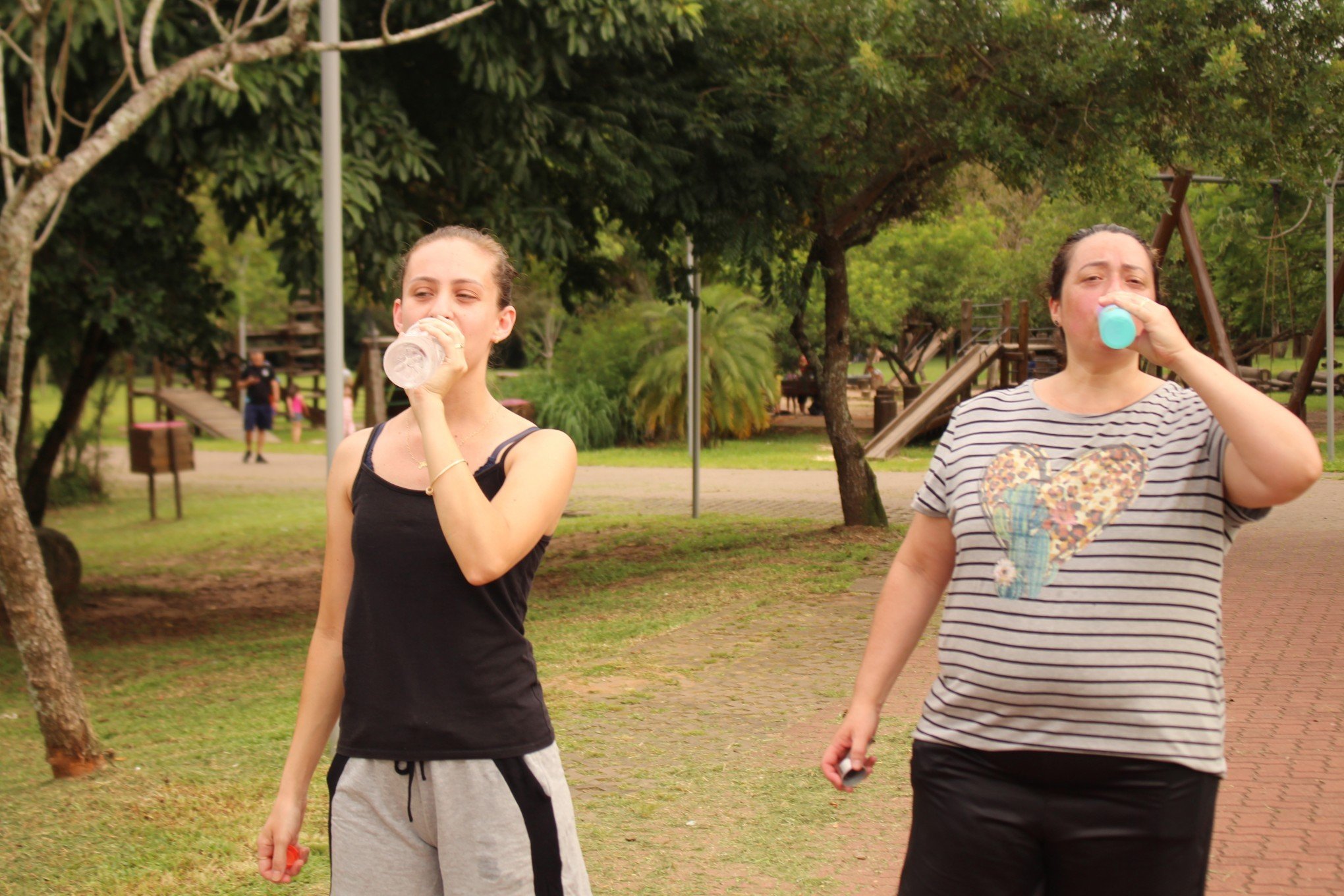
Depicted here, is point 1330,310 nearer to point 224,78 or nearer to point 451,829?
point 224,78

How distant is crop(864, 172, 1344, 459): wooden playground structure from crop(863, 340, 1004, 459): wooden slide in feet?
0.06

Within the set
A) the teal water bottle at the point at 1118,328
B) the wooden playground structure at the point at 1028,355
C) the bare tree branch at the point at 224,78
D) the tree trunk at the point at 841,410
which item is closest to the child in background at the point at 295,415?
the wooden playground structure at the point at 1028,355

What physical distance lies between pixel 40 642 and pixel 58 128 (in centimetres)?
283

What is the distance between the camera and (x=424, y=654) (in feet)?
7.84

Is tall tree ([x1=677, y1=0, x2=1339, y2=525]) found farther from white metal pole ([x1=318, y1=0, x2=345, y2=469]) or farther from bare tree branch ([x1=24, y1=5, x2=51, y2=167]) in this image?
bare tree branch ([x1=24, y1=5, x2=51, y2=167])

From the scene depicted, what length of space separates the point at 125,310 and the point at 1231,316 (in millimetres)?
26717

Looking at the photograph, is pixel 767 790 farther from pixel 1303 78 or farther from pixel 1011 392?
pixel 1303 78

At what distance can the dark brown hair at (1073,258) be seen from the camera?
8.53 ft

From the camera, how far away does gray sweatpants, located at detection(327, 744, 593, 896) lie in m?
2.37

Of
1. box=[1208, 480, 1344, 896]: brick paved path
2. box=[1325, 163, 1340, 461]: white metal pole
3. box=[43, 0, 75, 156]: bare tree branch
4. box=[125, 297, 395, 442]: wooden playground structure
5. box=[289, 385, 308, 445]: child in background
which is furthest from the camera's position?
box=[289, 385, 308, 445]: child in background

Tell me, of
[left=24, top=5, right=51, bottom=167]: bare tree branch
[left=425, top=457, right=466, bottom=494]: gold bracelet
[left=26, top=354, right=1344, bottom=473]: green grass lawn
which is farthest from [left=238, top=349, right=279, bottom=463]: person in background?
[left=425, top=457, right=466, bottom=494]: gold bracelet

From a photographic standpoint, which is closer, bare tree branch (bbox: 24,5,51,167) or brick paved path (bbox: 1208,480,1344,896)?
brick paved path (bbox: 1208,480,1344,896)

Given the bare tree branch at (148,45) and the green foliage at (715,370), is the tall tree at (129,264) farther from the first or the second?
the green foliage at (715,370)

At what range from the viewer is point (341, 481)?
2596 mm
